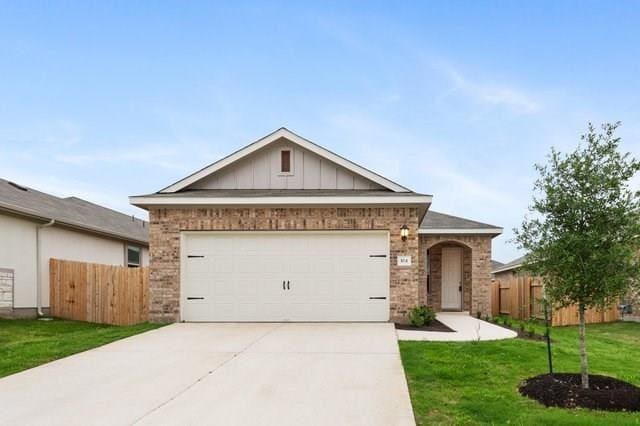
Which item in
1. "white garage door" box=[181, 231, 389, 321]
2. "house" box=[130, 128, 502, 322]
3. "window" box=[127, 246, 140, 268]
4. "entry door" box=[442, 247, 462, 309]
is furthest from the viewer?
"window" box=[127, 246, 140, 268]

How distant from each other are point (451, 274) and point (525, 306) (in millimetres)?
2757

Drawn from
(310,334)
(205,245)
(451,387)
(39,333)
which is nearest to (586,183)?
(451,387)

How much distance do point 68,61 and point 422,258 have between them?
13851 millimetres

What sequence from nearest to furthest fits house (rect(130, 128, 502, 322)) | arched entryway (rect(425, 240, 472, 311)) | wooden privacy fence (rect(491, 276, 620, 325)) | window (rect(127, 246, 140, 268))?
house (rect(130, 128, 502, 322))
wooden privacy fence (rect(491, 276, 620, 325))
arched entryway (rect(425, 240, 472, 311))
window (rect(127, 246, 140, 268))

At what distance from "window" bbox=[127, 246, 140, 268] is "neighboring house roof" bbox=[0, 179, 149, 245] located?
0.49 meters

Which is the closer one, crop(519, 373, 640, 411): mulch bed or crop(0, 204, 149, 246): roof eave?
crop(519, 373, 640, 411): mulch bed

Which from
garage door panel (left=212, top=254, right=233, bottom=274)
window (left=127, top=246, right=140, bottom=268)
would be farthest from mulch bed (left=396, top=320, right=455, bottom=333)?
window (left=127, top=246, right=140, bottom=268)

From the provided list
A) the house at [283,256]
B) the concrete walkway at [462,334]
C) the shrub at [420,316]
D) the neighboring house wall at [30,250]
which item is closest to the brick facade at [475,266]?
the concrete walkway at [462,334]

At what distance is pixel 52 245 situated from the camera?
16.7 meters

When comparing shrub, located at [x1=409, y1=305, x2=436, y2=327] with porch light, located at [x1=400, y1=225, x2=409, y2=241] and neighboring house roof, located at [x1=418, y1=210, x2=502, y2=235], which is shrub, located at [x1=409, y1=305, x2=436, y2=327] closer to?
porch light, located at [x1=400, y1=225, x2=409, y2=241]

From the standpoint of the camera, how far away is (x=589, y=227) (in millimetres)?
6254

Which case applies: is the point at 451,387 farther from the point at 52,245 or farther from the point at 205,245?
the point at 52,245

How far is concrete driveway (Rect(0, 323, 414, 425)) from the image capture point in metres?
5.46

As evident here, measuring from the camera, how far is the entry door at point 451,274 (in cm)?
1875
